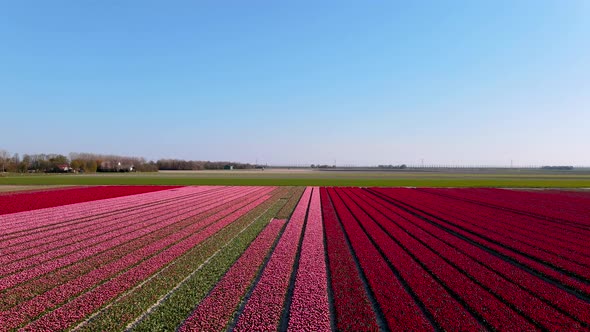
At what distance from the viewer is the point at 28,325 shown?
6.53m

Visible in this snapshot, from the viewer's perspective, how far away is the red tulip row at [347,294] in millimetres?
6735

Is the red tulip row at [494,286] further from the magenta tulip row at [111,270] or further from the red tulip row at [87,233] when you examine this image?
the red tulip row at [87,233]

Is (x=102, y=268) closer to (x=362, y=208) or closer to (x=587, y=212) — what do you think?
(x=362, y=208)

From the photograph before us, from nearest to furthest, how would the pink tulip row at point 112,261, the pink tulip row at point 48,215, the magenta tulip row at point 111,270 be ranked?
the magenta tulip row at point 111,270 < the pink tulip row at point 112,261 < the pink tulip row at point 48,215

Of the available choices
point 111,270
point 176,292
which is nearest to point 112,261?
point 111,270

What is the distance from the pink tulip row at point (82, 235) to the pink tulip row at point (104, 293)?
4095mm

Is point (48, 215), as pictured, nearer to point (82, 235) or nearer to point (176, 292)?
point (82, 235)

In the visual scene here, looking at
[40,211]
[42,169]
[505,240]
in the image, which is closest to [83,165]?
[42,169]

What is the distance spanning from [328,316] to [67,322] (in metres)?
5.68

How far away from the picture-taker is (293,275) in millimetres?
9938

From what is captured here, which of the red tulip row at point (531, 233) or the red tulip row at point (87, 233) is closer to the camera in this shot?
the red tulip row at point (87, 233)

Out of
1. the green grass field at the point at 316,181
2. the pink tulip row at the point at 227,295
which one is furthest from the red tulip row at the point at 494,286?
the green grass field at the point at 316,181

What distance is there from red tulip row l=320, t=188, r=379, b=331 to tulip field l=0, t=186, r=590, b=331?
42 millimetres

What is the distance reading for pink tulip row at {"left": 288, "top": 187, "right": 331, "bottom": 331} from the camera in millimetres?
6754
